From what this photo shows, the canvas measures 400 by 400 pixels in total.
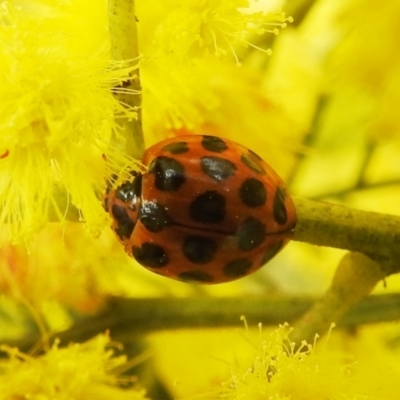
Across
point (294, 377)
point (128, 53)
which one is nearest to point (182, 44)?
point (128, 53)

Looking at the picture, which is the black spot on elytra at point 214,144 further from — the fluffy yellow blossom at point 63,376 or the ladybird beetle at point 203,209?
the fluffy yellow blossom at point 63,376

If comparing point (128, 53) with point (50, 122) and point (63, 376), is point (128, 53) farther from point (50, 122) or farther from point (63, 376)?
point (63, 376)

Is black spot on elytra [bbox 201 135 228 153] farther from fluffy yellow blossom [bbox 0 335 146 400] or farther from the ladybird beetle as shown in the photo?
fluffy yellow blossom [bbox 0 335 146 400]

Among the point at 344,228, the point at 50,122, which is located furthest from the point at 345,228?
the point at 50,122

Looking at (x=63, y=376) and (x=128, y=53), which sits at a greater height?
(x=128, y=53)

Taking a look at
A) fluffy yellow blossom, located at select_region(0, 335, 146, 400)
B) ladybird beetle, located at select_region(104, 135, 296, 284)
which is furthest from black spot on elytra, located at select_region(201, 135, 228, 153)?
fluffy yellow blossom, located at select_region(0, 335, 146, 400)

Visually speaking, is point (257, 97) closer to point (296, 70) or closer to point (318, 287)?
point (296, 70)
